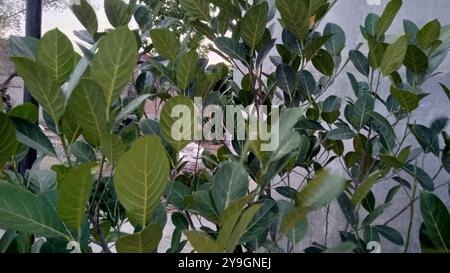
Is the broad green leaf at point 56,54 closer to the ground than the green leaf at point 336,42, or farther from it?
closer to the ground

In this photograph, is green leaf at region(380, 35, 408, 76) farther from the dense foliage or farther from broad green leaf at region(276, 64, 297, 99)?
broad green leaf at region(276, 64, 297, 99)

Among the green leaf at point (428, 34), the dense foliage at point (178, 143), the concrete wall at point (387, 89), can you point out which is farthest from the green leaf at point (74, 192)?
the concrete wall at point (387, 89)

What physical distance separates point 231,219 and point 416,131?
52 cm

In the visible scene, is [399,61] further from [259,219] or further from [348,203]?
[259,219]

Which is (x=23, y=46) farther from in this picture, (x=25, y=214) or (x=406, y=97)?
(x=406, y=97)

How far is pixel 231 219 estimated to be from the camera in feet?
1.36

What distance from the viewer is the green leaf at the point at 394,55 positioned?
0.77m

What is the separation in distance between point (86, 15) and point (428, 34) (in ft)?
2.10

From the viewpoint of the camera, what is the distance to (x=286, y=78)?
0.94m

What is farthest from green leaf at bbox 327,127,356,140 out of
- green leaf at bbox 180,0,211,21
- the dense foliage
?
green leaf at bbox 180,0,211,21

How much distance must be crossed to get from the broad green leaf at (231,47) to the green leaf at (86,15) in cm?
23

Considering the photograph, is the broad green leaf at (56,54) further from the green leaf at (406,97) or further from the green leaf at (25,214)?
the green leaf at (406,97)

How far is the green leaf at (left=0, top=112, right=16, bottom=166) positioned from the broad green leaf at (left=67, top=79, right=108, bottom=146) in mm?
61
